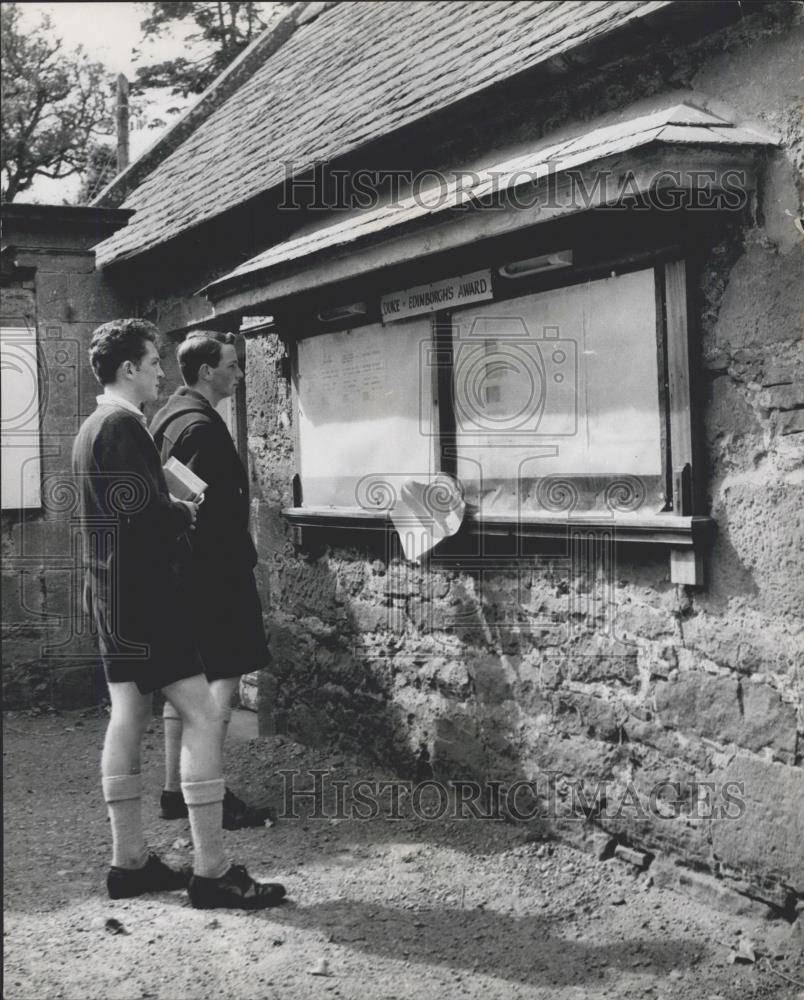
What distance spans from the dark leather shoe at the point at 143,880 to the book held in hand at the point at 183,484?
4.63 feet

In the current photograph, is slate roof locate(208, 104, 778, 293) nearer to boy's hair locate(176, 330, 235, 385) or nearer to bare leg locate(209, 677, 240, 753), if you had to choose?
boy's hair locate(176, 330, 235, 385)

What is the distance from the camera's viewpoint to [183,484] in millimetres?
4262

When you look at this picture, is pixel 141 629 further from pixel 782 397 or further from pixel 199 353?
pixel 782 397

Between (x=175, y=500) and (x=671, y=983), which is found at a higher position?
(x=175, y=500)

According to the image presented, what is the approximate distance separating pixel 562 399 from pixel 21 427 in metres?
5.07

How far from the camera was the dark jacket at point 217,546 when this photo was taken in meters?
4.66

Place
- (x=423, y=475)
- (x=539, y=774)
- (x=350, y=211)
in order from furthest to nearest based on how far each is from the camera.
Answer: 1. (x=350, y=211)
2. (x=423, y=475)
3. (x=539, y=774)

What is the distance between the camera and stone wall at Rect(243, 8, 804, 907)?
11.7 feet

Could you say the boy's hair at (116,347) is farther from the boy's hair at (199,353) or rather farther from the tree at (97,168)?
the tree at (97,168)

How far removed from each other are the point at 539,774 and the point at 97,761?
3308 mm

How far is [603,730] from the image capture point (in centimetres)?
432

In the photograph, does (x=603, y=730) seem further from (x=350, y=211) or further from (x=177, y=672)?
(x=350, y=211)

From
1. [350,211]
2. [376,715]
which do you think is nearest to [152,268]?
[350,211]

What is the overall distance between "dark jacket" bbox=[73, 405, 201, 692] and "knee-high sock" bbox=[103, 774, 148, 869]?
402mm
